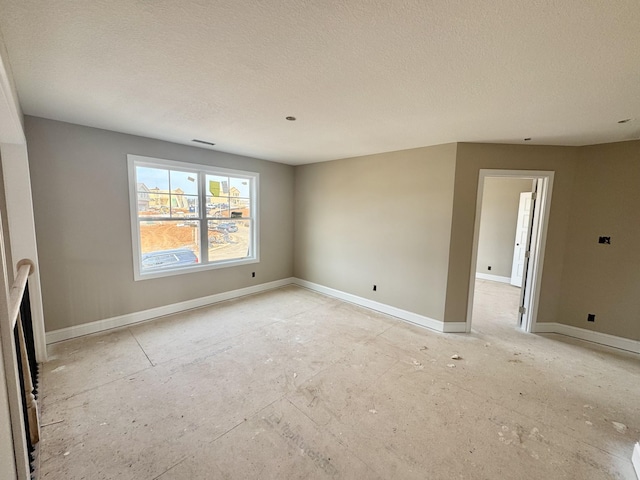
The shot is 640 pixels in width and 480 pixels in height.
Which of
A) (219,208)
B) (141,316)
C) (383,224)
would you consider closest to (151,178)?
(219,208)

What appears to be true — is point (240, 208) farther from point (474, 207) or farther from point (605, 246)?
point (605, 246)

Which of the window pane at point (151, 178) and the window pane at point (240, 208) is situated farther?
the window pane at point (240, 208)

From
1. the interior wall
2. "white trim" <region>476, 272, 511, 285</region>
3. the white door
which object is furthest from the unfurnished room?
"white trim" <region>476, 272, 511, 285</region>

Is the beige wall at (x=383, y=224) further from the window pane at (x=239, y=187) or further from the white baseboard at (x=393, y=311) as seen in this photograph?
the window pane at (x=239, y=187)

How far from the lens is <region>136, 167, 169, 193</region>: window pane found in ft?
11.2

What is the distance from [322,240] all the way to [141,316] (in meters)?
3.05

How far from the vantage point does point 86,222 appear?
9.82ft

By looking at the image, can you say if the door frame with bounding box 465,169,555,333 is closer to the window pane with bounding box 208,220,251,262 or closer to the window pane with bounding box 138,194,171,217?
the window pane with bounding box 208,220,251,262

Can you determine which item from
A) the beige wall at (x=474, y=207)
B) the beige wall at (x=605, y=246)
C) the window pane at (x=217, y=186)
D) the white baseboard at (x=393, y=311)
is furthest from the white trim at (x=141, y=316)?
the beige wall at (x=605, y=246)

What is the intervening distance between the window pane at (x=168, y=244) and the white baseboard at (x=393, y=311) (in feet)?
7.45

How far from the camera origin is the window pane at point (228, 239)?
167 inches

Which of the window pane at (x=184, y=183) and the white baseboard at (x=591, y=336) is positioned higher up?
the window pane at (x=184, y=183)

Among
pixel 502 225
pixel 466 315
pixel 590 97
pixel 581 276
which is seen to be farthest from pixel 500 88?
pixel 502 225

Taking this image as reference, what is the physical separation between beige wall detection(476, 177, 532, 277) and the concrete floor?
2998mm
